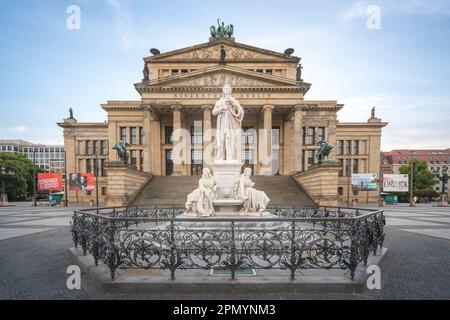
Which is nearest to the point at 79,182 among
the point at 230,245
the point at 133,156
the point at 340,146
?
the point at 133,156

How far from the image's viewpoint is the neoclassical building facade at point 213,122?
1286 inches

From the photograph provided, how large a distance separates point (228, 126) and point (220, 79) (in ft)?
87.8

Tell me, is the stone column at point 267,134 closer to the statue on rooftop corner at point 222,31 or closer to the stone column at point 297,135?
the stone column at point 297,135

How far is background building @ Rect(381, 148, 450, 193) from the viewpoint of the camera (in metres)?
86.8

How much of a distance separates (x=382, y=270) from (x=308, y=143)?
35918mm

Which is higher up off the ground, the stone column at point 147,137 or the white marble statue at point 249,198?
the stone column at point 147,137

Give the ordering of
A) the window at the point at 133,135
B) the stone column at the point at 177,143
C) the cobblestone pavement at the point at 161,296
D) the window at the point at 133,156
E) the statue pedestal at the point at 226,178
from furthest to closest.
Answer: the window at the point at 133,156
the window at the point at 133,135
the stone column at the point at 177,143
the statue pedestal at the point at 226,178
the cobblestone pavement at the point at 161,296

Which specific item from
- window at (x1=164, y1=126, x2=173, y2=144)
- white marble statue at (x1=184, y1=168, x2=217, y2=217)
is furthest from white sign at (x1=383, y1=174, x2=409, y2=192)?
white marble statue at (x1=184, y1=168, x2=217, y2=217)

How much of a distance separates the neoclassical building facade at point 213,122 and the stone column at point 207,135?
15cm

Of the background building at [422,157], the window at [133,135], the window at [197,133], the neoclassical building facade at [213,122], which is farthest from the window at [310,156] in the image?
the background building at [422,157]

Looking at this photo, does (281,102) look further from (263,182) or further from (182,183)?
(182,183)

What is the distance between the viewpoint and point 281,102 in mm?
33094

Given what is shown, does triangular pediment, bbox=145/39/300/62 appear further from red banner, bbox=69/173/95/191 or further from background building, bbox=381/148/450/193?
background building, bbox=381/148/450/193
